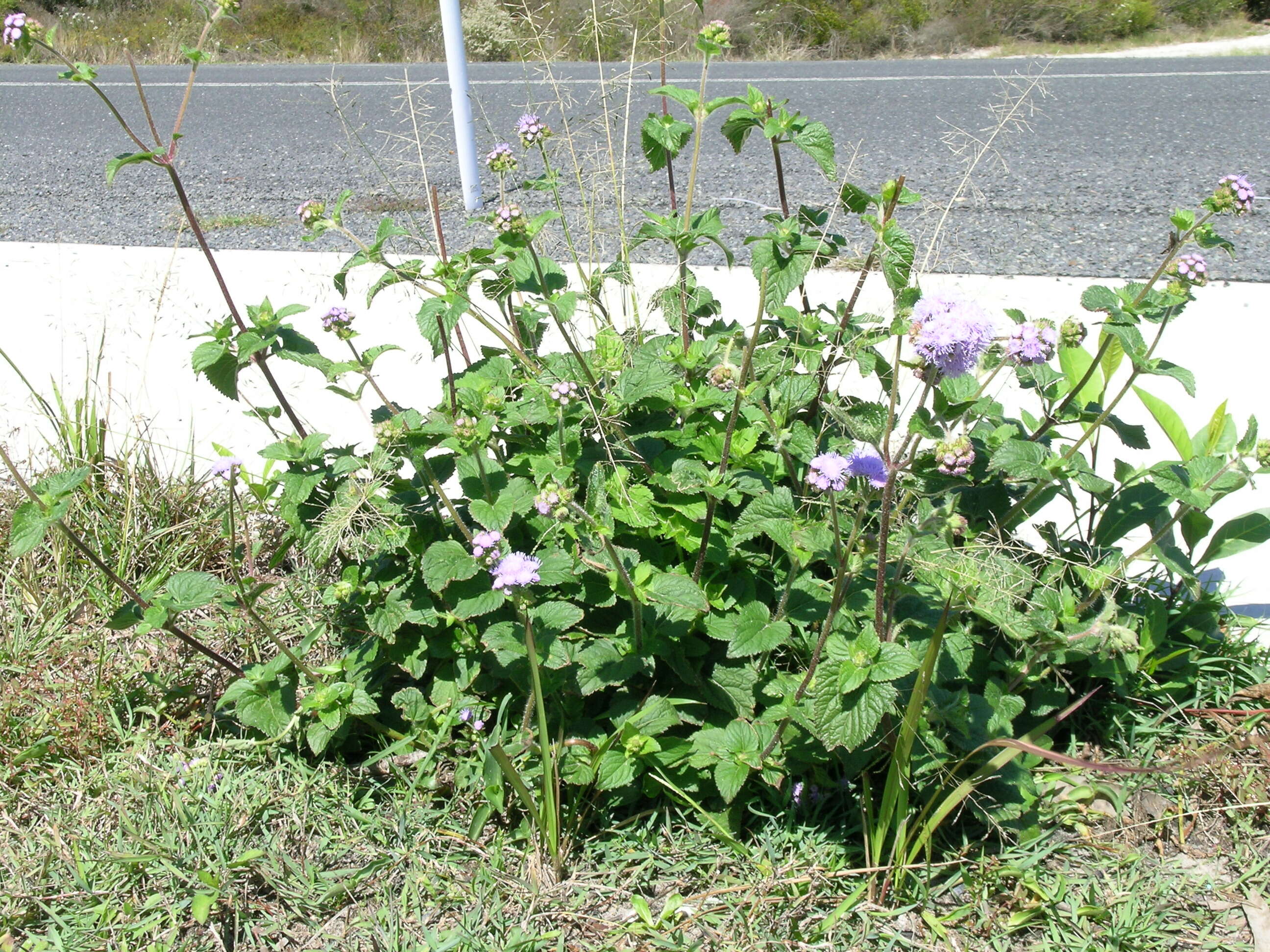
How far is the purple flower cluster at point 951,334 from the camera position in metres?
1.32

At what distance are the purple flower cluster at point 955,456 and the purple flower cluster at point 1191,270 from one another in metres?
0.73

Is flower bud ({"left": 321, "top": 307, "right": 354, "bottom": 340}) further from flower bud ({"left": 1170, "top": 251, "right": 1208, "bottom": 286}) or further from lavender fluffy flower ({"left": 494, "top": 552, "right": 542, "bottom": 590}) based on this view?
flower bud ({"left": 1170, "top": 251, "right": 1208, "bottom": 286})

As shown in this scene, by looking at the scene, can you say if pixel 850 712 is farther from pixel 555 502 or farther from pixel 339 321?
pixel 339 321

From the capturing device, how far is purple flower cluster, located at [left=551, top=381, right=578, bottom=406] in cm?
170

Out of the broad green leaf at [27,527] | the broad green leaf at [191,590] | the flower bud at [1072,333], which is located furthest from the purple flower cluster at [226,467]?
the flower bud at [1072,333]

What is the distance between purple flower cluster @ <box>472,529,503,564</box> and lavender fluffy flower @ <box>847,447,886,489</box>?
0.58 meters

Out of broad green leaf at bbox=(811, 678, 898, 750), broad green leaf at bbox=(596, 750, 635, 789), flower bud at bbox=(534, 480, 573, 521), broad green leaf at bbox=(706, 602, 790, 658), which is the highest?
flower bud at bbox=(534, 480, 573, 521)

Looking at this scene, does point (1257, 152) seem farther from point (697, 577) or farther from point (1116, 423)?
point (697, 577)

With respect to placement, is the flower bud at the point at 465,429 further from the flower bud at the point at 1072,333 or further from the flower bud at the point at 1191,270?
the flower bud at the point at 1191,270

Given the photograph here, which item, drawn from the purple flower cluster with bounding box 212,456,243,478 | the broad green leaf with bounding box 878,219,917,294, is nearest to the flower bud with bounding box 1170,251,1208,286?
the broad green leaf with bounding box 878,219,917,294

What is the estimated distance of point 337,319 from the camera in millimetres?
1822

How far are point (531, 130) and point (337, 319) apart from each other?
520 millimetres

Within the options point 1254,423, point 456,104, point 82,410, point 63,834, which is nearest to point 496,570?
point 63,834

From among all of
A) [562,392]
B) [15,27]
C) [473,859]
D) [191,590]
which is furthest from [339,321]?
[473,859]
